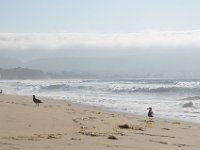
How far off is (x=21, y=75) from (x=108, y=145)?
144098mm

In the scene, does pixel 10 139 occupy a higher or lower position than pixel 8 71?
lower

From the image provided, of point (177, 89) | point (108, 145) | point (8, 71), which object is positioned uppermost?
point (8, 71)

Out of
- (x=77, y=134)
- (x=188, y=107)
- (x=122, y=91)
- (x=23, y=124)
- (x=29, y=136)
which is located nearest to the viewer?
(x=29, y=136)

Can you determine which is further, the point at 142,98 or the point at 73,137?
the point at 142,98

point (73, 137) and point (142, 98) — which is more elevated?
point (142, 98)

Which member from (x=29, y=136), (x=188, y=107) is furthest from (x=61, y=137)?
(x=188, y=107)

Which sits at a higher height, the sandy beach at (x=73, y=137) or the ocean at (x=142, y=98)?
the ocean at (x=142, y=98)

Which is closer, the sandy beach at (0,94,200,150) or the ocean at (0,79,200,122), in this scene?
the sandy beach at (0,94,200,150)

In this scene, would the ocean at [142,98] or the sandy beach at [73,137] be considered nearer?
the sandy beach at [73,137]

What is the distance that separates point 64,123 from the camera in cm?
1117

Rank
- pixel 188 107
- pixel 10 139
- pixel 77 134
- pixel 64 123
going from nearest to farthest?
pixel 10 139 < pixel 77 134 < pixel 64 123 < pixel 188 107

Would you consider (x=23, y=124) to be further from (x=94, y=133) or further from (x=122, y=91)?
(x=122, y=91)

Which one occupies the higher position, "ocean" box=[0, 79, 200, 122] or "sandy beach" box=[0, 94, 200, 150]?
"ocean" box=[0, 79, 200, 122]

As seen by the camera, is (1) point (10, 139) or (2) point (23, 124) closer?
(1) point (10, 139)
